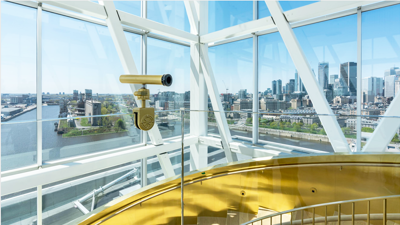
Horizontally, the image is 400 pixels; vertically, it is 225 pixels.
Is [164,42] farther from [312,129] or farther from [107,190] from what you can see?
[312,129]

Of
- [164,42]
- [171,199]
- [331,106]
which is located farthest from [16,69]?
[331,106]

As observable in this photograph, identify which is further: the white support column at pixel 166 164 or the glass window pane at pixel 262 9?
the glass window pane at pixel 262 9

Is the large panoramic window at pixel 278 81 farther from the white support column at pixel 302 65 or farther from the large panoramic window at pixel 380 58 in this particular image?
the large panoramic window at pixel 380 58

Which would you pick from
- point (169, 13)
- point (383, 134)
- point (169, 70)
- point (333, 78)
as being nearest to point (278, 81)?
point (333, 78)

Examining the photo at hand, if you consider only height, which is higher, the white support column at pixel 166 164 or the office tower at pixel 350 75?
the office tower at pixel 350 75

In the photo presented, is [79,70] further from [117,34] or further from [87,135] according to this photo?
[87,135]

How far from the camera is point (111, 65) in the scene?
3268 mm

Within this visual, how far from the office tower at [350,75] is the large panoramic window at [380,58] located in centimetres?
10

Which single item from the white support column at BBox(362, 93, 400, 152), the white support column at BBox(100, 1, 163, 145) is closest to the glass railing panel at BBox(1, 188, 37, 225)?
the white support column at BBox(100, 1, 163, 145)

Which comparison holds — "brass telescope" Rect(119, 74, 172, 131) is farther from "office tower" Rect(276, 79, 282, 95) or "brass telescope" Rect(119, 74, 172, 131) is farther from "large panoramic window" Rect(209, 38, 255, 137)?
"large panoramic window" Rect(209, 38, 255, 137)

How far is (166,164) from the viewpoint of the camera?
1733 mm

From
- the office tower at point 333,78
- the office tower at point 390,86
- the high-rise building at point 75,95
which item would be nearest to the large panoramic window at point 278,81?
the office tower at point 333,78

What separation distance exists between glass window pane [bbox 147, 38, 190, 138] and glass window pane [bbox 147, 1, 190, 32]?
39 centimetres

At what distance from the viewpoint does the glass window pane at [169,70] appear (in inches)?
149
